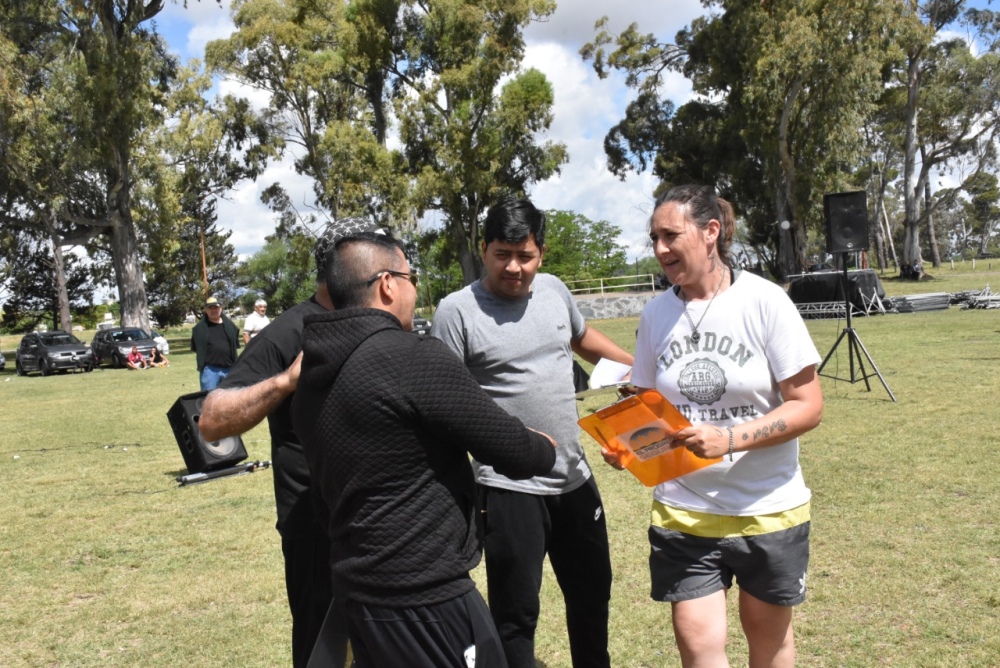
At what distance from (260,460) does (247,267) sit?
83917mm

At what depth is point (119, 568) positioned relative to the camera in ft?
20.2

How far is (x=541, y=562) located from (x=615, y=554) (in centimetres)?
253

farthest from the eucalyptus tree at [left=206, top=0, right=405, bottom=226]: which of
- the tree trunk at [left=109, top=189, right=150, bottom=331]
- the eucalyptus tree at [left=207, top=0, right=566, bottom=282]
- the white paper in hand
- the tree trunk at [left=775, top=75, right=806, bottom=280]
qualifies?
the white paper in hand

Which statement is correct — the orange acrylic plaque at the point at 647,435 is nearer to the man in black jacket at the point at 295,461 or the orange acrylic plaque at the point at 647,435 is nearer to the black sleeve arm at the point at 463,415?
the black sleeve arm at the point at 463,415

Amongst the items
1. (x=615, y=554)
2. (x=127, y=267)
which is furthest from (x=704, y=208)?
(x=127, y=267)

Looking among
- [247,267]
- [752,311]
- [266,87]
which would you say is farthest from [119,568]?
[247,267]

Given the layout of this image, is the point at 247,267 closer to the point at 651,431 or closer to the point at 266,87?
the point at 266,87

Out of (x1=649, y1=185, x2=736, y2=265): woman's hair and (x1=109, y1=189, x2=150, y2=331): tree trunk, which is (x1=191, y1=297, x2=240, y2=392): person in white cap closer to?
(x1=649, y1=185, x2=736, y2=265): woman's hair

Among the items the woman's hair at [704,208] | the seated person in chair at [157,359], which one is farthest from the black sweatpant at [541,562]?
the seated person in chair at [157,359]

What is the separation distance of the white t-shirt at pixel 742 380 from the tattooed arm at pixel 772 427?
0.17 ft

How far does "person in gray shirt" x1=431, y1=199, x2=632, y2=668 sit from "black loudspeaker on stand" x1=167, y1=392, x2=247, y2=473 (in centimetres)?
566

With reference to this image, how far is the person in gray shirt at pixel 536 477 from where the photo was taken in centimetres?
319

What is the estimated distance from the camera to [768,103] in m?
34.5

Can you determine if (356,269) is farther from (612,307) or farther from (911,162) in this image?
(911,162)
